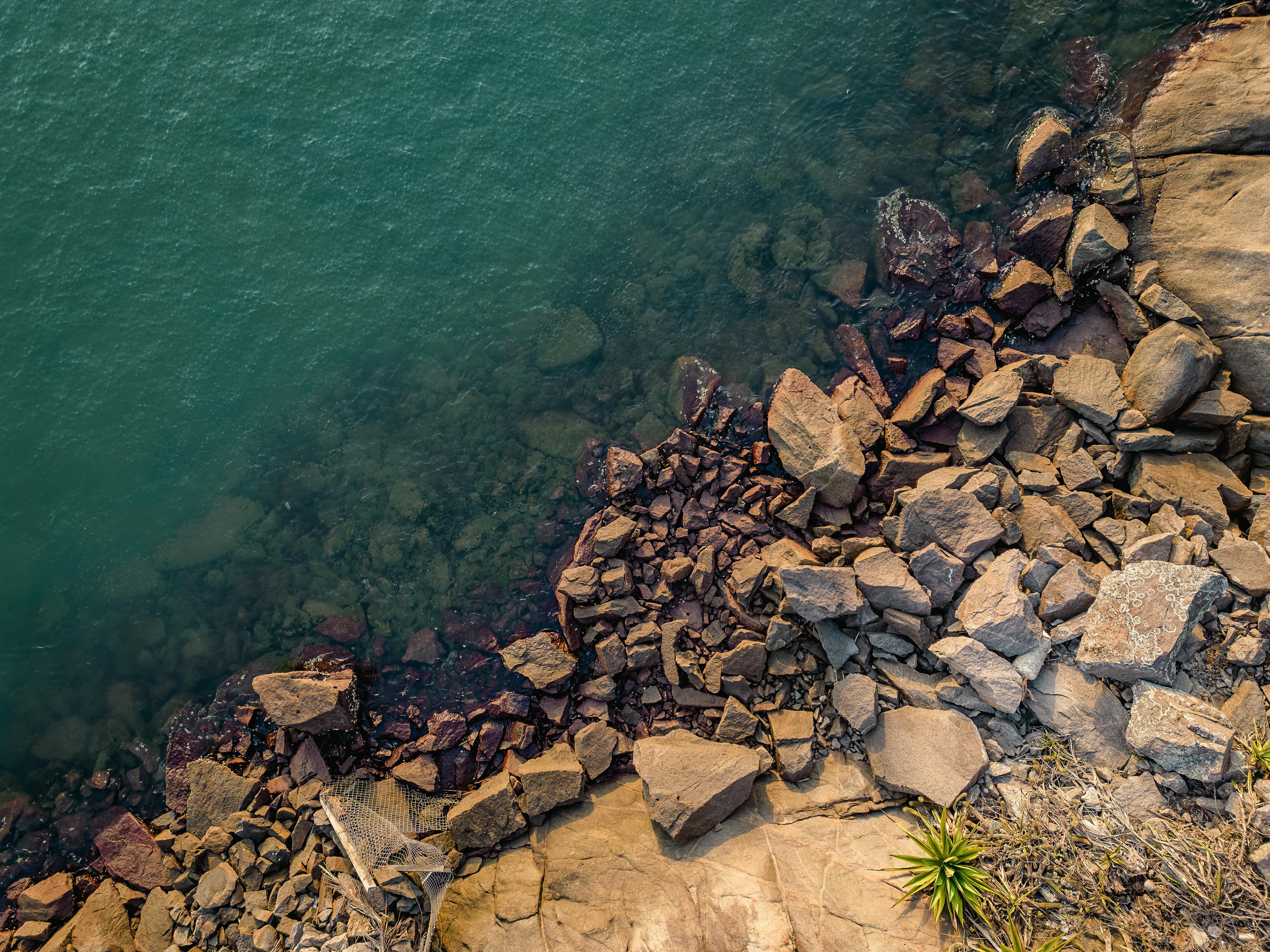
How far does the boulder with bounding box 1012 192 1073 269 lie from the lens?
1054cm

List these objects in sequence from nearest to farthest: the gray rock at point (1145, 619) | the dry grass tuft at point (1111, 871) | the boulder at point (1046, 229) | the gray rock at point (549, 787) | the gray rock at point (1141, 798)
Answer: the dry grass tuft at point (1111, 871), the gray rock at point (1141, 798), the gray rock at point (1145, 619), the gray rock at point (549, 787), the boulder at point (1046, 229)

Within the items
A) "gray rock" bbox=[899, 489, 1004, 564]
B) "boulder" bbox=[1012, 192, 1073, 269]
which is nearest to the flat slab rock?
"gray rock" bbox=[899, 489, 1004, 564]

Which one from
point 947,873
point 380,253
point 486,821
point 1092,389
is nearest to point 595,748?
point 486,821

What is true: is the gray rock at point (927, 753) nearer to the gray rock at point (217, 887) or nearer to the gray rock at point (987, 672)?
the gray rock at point (987, 672)

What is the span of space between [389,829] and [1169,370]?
12.1m

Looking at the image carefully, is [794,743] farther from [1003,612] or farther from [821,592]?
[1003,612]

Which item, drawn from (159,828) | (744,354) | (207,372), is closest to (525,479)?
(744,354)

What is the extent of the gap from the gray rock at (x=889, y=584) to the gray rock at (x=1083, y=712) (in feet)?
5.13

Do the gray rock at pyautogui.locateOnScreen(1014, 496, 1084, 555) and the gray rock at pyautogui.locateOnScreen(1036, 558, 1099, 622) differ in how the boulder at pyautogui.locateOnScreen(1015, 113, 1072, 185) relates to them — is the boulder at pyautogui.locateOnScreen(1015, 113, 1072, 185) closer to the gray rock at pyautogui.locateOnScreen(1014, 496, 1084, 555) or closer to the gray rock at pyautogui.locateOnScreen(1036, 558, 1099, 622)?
the gray rock at pyautogui.locateOnScreen(1014, 496, 1084, 555)

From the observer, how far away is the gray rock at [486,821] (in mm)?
8992

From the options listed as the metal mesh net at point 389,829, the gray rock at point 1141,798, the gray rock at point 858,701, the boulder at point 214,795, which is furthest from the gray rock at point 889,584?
the boulder at point 214,795

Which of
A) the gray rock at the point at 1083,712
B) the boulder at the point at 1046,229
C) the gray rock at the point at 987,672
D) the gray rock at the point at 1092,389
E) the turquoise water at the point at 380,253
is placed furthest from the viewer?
the turquoise water at the point at 380,253

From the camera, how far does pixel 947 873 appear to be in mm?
7457

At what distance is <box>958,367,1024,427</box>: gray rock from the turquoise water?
2.38 m
